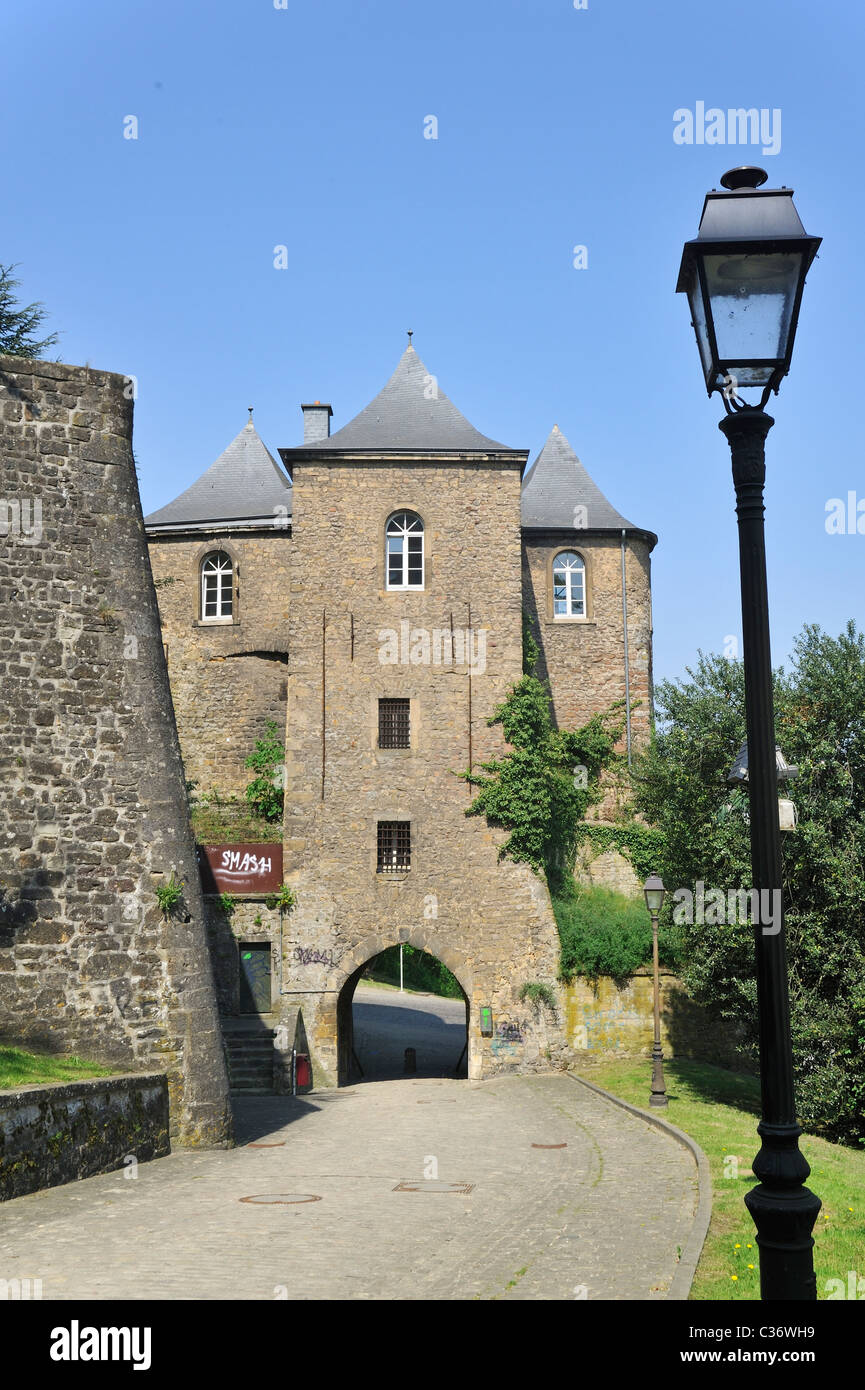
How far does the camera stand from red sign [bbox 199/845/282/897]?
82.1ft

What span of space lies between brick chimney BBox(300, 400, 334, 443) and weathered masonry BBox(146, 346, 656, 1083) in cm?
279

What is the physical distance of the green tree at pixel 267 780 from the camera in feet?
89.9

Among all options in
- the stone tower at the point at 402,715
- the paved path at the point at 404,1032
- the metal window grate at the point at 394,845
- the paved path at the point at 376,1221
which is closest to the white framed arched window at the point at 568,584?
the stone tower at the point at 402,715

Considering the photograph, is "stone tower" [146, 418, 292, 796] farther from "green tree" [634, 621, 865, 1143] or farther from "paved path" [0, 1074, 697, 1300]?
"paved path" [0, 1074, 697, 1300]

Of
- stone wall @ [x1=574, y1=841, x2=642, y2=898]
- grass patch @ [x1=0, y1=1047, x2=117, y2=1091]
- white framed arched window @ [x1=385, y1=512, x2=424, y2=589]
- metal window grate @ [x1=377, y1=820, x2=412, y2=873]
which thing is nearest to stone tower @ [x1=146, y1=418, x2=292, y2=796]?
white framed arched window @ [x1=385, y1=512, x2=424, y2=589]

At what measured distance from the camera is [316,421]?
104 feet

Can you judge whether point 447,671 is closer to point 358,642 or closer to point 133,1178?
point 358,642

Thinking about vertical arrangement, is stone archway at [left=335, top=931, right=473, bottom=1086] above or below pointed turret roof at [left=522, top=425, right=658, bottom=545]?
below

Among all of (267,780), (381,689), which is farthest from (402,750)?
(267,780)

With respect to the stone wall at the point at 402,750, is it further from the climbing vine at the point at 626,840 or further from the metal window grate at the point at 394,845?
the climbing vine at the point at 626,840

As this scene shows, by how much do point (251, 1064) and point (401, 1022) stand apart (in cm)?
1584

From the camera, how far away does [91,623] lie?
14180 millimetres

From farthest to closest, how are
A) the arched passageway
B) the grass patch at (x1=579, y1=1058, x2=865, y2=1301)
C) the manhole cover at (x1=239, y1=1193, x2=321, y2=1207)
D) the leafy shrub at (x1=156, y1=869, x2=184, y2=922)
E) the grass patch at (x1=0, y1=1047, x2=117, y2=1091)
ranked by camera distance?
the arched passageway < the leafy shrub at (x1=156, y1=869, x2=184, y2=922) < the grass patch at (x1=0, y1=1047, x2=117, y2=1091) < the manhole cover at (x1=239, y1=1193, x2=321, y2=1207) < the grass patch at (x1=579, y1=1058, x2=865, y2=1301)

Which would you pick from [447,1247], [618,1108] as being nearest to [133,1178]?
[447,1247]
